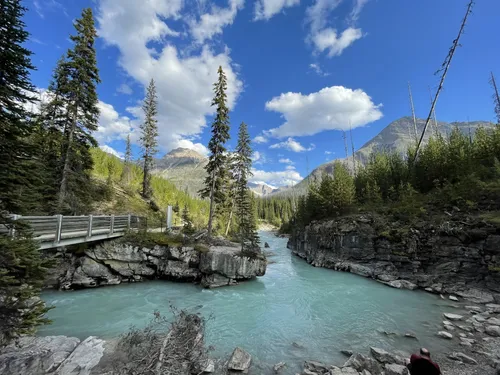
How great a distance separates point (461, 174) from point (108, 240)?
1356 inches

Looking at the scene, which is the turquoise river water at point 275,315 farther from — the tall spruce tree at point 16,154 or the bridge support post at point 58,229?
the tall spruce tree at point 16,154

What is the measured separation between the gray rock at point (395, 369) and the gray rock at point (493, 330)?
609 centimetres

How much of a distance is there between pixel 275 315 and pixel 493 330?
954 centimetres

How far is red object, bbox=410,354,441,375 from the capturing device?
4.69m

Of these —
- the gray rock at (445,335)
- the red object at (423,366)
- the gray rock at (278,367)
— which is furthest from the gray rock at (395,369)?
the gray rock at (445,335)

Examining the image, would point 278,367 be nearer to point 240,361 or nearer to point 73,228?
point 240,361

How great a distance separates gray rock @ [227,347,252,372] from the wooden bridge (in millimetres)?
7872

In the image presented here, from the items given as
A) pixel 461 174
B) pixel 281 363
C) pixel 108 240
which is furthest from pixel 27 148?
pixel 461 174

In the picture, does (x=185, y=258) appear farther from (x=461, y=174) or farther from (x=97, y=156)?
(x=97, y=156)

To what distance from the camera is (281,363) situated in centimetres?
755

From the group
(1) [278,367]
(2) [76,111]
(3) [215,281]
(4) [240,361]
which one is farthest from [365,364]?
(2) [76,111]

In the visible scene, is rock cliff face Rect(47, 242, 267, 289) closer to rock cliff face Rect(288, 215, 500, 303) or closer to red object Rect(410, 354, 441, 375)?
rock cliff face Rect(288, 215, 500, 303)

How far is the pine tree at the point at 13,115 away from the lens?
535 centimetres

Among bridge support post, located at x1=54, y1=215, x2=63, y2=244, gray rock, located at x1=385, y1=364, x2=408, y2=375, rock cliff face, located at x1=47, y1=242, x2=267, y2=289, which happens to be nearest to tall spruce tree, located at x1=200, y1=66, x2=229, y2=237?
rock cliff face, located at x1=47, y1=242, x2=267, y2=289
